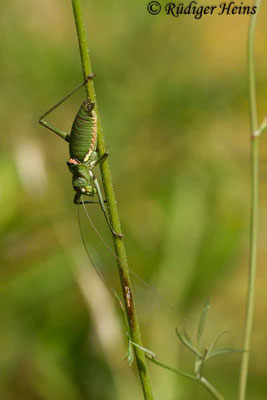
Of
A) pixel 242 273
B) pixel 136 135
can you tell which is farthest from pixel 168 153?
pixel 242 273

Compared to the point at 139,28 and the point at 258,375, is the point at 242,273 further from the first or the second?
the point at 139,28

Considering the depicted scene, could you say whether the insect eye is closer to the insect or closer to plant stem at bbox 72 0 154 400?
the insect

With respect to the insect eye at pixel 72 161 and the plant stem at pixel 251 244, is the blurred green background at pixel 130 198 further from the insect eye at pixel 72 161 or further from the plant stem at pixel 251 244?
the insect eye at pixel 72 161

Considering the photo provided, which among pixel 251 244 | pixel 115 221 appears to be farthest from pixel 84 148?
pixel 251 244

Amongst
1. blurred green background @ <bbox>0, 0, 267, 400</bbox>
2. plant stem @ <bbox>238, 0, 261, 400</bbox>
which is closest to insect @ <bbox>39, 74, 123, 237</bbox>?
plant stem @ <bbox>238, 0, 261, 400</bbox>

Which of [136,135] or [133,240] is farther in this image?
[136,135]

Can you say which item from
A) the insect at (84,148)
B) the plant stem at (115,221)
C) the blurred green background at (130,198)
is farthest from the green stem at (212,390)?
the blurred green background at (130,198)

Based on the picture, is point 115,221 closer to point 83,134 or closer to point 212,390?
point 83,134
